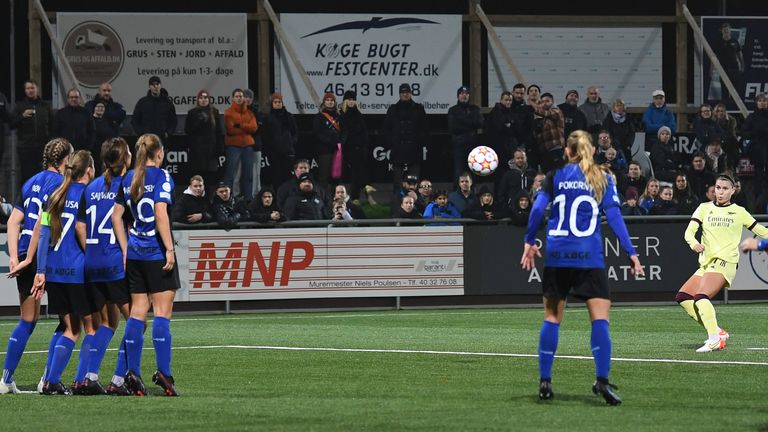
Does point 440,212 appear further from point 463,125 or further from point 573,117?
point 573,117

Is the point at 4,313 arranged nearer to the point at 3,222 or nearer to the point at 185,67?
the point at 3,222

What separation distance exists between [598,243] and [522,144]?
15.4 metres

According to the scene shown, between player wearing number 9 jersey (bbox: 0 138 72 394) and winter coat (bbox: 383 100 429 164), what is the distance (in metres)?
13.7

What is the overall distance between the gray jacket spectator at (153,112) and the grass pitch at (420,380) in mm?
4488

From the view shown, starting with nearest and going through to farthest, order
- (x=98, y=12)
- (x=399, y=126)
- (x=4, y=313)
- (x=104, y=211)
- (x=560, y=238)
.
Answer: (x=560, y=238) < (x=104, y=211) < (x=4, y=313) < (x=399, y=126) < (x=98, y=12)

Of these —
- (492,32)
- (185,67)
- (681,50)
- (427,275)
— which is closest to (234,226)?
(427,275)

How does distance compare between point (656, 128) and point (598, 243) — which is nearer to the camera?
point (598, 243)

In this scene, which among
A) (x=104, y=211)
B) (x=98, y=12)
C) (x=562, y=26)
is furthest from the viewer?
(x=562, y=26)

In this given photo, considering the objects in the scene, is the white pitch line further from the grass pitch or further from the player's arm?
the player's arm

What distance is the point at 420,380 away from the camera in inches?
524

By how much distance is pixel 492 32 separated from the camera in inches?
1151

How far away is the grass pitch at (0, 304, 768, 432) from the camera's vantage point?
10.3 metres

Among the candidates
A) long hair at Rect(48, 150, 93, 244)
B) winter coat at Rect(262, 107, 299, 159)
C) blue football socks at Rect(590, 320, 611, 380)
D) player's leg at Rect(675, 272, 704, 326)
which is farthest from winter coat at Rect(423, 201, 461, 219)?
blue football socks at Rect(590, 320, 611, 380)

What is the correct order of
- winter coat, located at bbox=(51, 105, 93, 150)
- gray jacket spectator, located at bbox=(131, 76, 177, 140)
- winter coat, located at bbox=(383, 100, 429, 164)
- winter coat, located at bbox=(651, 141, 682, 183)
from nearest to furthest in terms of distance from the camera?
winter coat, located at bbox=(51, 105, 93, 150), gray jacket spectator, located at bbox=(131, 76, 177, 140), winter coat, located at bbox=(383, 100, 429, 164), winter coat, located at bbox=(651, 141, 682, 183)
